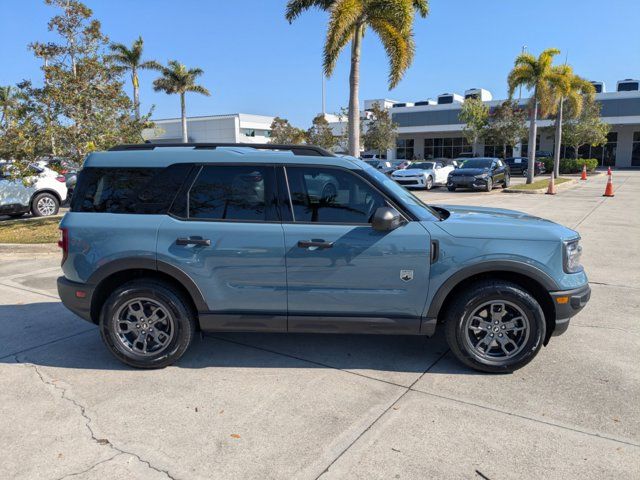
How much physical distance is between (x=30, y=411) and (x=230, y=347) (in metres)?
1.67

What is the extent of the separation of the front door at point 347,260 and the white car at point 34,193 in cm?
1050

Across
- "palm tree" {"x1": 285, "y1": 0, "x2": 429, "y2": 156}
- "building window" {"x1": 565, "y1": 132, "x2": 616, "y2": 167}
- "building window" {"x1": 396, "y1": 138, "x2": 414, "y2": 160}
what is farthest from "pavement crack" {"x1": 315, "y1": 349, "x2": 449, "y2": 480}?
"building window" {"x1": 396, "y1": 138, "x2": 414, "y2": 160}

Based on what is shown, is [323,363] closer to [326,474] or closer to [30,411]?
[326,474]

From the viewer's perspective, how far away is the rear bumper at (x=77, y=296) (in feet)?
13.3

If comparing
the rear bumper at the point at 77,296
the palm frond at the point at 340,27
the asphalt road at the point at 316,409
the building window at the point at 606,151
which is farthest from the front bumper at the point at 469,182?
the building window at the point at 606,151

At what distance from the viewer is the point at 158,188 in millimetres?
4066

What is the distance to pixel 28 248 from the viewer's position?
9219mm

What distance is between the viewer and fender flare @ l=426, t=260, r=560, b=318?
3746mm

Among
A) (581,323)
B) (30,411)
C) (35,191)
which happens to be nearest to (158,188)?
(30,411)

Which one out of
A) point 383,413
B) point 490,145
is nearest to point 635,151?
point 490,145

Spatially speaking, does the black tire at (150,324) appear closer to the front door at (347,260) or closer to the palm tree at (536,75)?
the front door at (347,260)

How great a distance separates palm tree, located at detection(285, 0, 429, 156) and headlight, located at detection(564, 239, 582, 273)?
1317 cm

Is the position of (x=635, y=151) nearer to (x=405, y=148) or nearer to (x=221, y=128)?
(x=405, y=148)

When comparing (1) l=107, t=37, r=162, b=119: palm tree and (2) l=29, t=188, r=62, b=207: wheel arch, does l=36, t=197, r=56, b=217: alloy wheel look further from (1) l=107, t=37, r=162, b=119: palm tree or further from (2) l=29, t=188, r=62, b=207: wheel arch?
(1) l=107, t=37, r=162, b=119: palm tree
